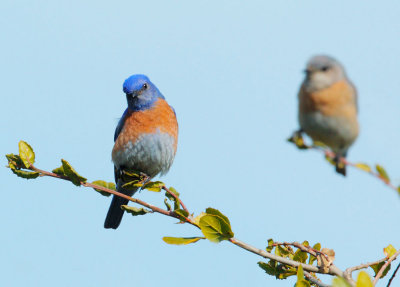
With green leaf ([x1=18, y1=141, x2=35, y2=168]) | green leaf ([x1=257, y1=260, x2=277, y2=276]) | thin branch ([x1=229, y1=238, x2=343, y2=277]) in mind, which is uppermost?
green leaf ([x1=18, y1=141, x2=35, y2=168])

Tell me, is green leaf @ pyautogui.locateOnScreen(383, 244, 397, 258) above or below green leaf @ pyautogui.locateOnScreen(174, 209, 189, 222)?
below

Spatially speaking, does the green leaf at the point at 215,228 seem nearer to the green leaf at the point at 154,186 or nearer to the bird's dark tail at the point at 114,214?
the green leaf at the point at 154,186

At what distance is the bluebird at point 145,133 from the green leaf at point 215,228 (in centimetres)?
340

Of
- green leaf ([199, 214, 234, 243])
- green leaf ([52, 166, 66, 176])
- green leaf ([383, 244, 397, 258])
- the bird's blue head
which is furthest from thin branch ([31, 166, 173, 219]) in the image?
the bird's blue head

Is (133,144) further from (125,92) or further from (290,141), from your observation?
(290,141)

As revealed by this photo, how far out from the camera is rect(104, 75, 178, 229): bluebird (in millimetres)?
7043

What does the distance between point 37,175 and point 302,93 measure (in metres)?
2.75

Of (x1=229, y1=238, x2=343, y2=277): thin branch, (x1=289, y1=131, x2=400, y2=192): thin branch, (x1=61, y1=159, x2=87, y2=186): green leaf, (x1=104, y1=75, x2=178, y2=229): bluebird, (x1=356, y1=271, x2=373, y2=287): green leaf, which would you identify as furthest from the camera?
(x1=104, y1=75, x2=178, y2=229): bluebird

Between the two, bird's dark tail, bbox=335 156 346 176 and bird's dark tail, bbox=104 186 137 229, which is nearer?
bird's dark tail, bbox=335 156 346 176

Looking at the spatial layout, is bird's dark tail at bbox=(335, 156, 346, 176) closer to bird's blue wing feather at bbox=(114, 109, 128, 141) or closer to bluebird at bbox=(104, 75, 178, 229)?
bluebird at bbox=(104, 75, 178, 229)

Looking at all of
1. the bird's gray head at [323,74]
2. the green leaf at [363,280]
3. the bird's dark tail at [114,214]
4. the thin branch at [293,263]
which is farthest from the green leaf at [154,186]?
the bird's dark tail at [114,214]

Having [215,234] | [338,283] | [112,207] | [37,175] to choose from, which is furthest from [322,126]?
[112,207]

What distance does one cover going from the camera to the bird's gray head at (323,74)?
6.34 feet

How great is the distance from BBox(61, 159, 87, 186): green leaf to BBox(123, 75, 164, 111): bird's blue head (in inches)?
118
